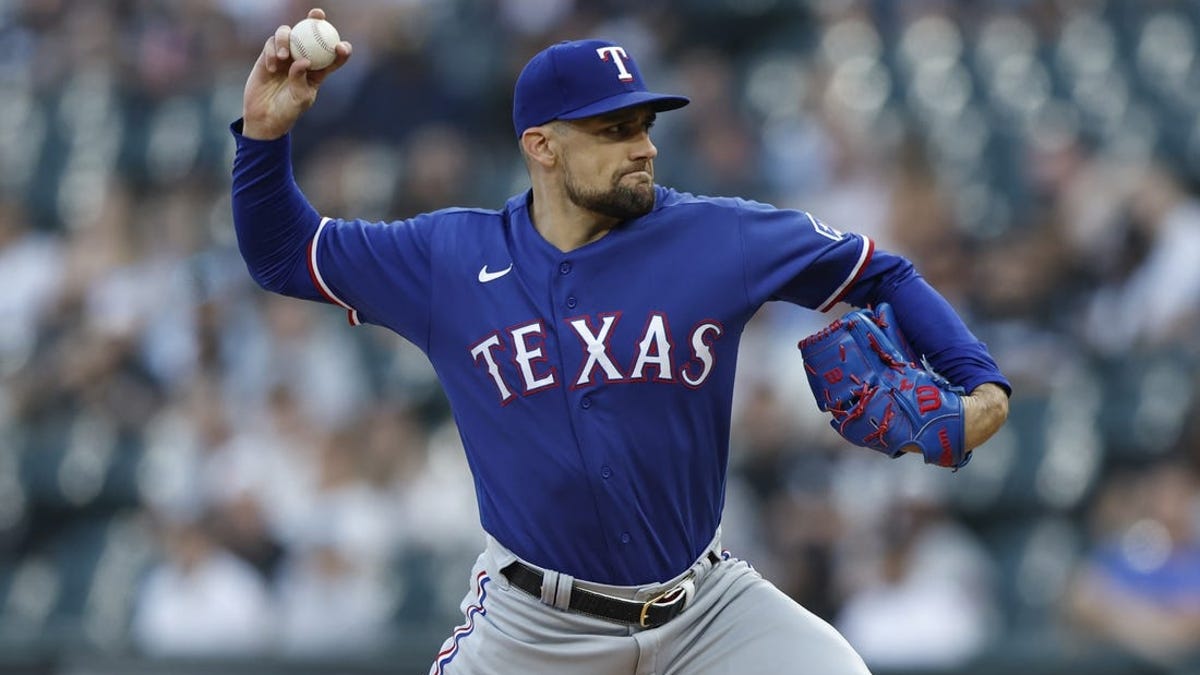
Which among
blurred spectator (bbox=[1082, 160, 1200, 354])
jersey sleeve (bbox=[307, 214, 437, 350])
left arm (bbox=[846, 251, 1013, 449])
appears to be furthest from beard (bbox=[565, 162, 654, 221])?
blurred spectator (bbox=[1082, 160, 1200, 354])

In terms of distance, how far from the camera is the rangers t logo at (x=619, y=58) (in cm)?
414

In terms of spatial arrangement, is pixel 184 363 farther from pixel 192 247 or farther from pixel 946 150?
pixel 946 150

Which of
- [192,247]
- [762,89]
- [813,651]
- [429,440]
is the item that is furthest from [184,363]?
[813,651]

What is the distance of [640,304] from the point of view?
13.4ft

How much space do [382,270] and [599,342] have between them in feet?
1.81

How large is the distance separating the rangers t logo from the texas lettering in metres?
0.52

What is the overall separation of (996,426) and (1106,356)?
3.96 meters

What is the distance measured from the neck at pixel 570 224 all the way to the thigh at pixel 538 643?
2.50ft

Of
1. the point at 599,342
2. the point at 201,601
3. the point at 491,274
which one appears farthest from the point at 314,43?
the point at 201,601

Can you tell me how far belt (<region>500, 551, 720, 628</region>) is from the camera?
4.05 meters

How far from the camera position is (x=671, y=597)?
161 inches

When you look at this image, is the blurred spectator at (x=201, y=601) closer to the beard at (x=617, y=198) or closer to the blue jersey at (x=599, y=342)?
the blue jersey at (x=599, y=342)

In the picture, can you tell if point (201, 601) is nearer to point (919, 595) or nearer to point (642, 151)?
point (919, 595)

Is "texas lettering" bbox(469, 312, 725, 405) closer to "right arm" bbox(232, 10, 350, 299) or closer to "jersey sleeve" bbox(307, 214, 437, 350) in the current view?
"jersey sleeve" bbox(307, 214, 437, 350)
